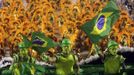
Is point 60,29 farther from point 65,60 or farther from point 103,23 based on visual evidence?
point 65,60

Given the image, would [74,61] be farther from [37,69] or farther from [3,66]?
[3,66]

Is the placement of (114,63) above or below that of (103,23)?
below

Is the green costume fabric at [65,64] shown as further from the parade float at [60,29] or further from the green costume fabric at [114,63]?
the parade float at [60,29]

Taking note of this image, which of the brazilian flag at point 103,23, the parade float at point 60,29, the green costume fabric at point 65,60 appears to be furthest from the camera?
the parade float at point 60,29

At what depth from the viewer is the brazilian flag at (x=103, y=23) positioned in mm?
18656

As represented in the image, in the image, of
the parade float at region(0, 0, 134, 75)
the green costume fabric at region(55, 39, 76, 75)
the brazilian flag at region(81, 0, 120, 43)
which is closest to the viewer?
the green costume fabric at region(55, 39, 76, 75)

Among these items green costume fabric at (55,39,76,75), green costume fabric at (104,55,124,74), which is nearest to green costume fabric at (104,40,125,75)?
green costume fabric at (104,55,124,74)

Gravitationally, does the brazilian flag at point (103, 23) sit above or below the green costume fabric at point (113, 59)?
above

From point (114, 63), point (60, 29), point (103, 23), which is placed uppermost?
point (103, 23)

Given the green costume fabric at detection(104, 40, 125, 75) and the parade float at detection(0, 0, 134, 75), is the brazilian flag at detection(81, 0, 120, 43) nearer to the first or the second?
the green costume fabric at detection(104, 40, 125, 75)

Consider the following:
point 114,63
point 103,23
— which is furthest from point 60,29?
point 114,63

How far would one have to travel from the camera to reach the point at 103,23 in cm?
1880

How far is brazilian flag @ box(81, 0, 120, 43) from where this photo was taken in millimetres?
18656

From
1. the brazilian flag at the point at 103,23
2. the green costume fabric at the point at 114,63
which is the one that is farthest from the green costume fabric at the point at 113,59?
the brazilian flag at the point at 103,23
